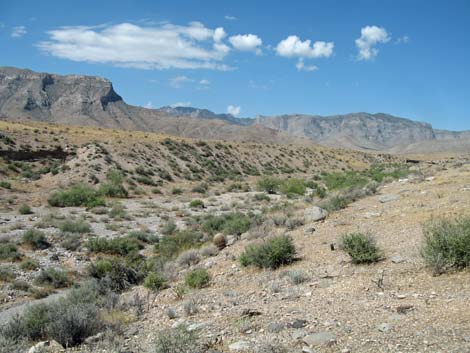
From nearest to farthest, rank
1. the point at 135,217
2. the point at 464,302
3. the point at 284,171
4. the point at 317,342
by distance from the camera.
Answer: the point at 317,342 → the point at 464,302 → the point at 135,217 → the point at 284,171

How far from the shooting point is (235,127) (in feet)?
650

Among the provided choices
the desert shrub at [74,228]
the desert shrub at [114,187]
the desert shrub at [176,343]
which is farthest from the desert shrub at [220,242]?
the desert shrub at [114,187]

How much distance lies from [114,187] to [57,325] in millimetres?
31915

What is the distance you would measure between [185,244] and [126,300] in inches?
334

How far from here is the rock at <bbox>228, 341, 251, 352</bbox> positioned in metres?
7.35

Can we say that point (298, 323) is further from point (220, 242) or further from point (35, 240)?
point (35, 240)

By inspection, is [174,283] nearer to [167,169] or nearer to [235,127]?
[167,169]

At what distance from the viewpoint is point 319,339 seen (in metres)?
7.16

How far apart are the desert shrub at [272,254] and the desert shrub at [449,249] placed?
13.5ft

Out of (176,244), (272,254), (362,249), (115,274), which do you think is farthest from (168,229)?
(362,249)

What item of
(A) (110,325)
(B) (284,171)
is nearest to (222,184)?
(B) (284,171)

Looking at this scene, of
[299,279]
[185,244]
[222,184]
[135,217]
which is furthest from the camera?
[222,184]

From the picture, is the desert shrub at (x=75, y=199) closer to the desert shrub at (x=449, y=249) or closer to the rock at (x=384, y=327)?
the desert shrub at (x=449, y=249)

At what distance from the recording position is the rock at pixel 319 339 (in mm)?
7043
